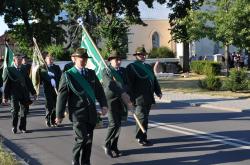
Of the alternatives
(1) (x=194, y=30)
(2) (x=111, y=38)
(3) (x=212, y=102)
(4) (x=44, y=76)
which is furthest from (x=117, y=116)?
(2) (x=111, y=38)

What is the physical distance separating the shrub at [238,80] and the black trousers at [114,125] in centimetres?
1418

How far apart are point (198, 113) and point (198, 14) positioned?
1307cm

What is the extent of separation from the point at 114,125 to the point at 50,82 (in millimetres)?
4488

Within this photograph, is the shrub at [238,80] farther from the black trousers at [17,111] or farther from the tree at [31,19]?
the tree at [31,19]

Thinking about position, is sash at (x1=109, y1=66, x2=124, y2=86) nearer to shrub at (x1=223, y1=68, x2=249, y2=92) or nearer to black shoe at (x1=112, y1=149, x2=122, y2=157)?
black shoe at (x1=112, y1=149, x2=122, y2=157)

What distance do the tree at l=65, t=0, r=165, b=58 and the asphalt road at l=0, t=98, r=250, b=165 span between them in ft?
66.6

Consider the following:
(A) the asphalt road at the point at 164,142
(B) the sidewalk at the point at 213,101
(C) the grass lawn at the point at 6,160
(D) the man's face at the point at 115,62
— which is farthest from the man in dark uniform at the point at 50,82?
(B) the sidewalk at the point at 213,101

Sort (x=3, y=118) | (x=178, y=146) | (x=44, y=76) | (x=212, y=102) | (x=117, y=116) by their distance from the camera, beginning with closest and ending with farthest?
(x=117, y=116), (x=178, y=146), (x=44, y=76), (x=3, y=118), (x=212, y=102)

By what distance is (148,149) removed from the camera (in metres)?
10.2

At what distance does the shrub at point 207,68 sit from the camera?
37.1 meters

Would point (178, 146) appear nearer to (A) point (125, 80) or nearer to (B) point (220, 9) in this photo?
(A) point (125, 80)

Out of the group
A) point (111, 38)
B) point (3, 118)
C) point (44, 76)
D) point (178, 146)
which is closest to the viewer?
point (178, 146)

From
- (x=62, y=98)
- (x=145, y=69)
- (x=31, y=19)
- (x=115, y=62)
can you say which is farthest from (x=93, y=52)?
(x=31, y=19)

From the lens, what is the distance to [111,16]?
3856 cm
